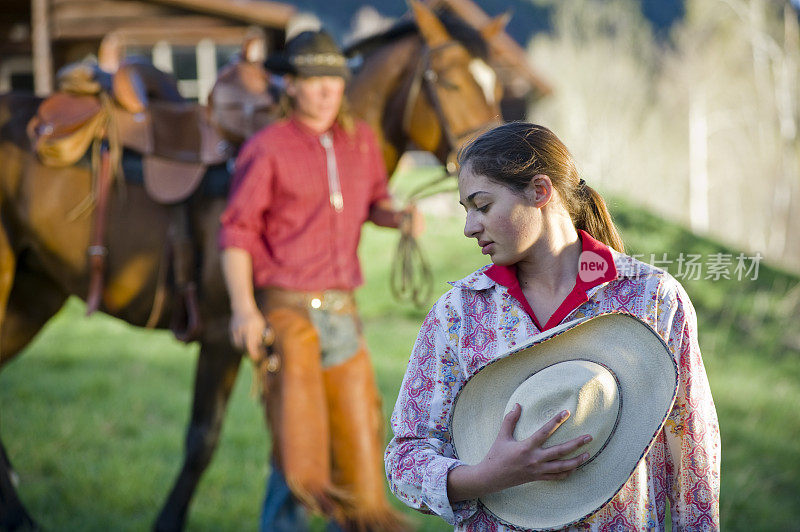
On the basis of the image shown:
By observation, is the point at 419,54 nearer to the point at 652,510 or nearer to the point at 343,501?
the point at 343,501

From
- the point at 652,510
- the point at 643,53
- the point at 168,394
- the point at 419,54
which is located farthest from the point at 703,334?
the point at 643,53

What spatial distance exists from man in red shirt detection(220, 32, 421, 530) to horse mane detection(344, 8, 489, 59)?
0.80 m

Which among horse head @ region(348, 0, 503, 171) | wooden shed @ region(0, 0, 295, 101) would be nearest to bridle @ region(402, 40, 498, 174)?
horse head @ region(348, 0, 503, 171)

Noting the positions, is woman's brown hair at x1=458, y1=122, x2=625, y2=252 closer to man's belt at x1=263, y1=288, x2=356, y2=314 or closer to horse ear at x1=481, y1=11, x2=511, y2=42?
man's belt at x1=263, y1=288, x2=356, y2=314

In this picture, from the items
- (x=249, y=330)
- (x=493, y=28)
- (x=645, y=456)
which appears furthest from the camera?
(x=493, y=28)

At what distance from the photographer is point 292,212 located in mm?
3178

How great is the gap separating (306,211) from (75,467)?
99.2 inches

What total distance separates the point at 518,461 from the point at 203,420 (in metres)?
2.63

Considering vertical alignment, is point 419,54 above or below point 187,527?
above

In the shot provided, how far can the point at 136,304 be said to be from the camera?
3.96 m

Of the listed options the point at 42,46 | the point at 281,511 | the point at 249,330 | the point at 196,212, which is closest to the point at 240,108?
the point at 196,212

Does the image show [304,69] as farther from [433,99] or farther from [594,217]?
[594,217]

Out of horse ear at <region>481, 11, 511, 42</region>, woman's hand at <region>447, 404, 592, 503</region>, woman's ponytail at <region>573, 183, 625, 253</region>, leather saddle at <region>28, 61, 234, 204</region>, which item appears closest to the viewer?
woman's hand at <region>447, 404, 592, 503</region>

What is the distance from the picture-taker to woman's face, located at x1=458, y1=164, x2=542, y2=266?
5.19 feet
